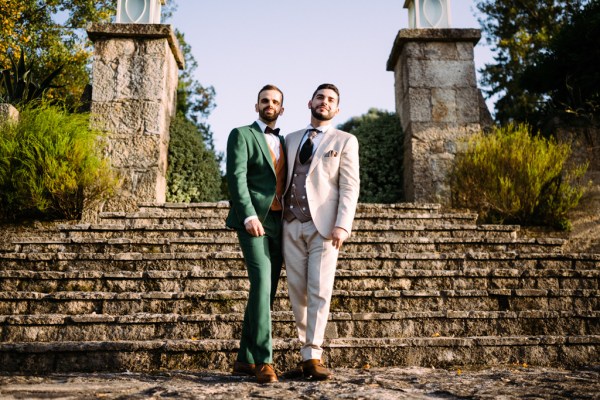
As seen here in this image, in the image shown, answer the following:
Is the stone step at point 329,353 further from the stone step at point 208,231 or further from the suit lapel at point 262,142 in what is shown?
the stone step at point 208,231

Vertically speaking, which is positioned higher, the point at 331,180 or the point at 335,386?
the point at 331,180

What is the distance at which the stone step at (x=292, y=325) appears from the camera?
3.45 metres

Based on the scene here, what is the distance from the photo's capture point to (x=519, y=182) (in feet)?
20.0

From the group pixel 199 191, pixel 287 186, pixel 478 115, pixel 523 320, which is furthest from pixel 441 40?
pixel 287 186

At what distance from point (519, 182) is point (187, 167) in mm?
4476

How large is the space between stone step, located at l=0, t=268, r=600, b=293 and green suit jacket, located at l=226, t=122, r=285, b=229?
4.05 ft

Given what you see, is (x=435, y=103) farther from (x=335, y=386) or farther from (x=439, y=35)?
(x=335, y=386)

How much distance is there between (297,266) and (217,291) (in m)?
1.13

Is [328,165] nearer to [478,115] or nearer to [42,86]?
[478,115]

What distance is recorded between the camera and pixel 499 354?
337 centimetres

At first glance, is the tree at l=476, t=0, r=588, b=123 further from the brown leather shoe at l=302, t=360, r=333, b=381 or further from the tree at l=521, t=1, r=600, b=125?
the brown leather shoe at l=302, t=360, r=333, b=381

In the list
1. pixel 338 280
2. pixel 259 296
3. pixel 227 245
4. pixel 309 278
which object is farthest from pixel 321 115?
pixel 227 245

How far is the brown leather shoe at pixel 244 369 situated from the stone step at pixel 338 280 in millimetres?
1209

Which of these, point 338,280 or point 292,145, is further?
point 338,280
